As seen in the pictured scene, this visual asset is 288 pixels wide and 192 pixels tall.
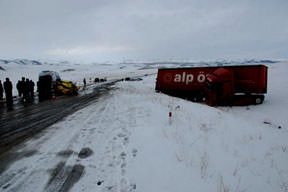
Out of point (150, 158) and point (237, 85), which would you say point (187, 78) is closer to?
point (237, 85)

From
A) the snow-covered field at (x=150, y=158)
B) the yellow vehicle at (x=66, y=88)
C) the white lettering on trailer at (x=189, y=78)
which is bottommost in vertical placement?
the snow-covered field at (x=150, y=158)

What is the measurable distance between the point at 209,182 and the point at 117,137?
9.42 feet

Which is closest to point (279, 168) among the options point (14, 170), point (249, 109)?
point (14, 170)

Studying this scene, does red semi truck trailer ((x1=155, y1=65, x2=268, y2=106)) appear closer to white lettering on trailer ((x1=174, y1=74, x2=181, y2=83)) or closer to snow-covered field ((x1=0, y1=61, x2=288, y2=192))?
white lettering on trailer ((x1=174, y1=74, x2=181, y2=83))

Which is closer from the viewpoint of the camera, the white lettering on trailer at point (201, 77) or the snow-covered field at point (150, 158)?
the snow-covered field at point (150, 158)

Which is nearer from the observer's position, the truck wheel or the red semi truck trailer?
the red semi truck trailer

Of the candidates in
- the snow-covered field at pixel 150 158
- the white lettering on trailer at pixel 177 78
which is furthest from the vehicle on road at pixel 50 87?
the white lettering on trailer at pixel 177 78

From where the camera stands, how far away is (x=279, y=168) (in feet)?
12.8

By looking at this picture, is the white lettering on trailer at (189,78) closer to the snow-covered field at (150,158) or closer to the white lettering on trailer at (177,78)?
the white lettering on trailer at (177,78)

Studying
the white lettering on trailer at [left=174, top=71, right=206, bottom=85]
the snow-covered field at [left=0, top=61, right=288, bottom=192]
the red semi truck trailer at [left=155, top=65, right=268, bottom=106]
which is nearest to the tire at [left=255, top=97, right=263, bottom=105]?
the red semi truck trailer at [left=155, top=65, right=268, bottom=106]

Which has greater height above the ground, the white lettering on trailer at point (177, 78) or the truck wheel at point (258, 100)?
the white lettering on trailer at point (177, 78)

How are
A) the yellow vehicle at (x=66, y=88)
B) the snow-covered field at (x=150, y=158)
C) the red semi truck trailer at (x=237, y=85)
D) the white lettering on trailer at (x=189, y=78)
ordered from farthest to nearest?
the yellow vehicle at (x=66, y=88)
the white lettering on trailer at (x=189, y=78)
the red semi truck trailer at (x=237, y=85)
the snow-covered field at (x=150, y=158)

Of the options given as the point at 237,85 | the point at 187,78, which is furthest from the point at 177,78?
the point at 237,85

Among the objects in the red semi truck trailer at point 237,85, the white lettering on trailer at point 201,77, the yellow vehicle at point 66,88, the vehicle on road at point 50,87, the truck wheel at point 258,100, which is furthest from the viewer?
the yellow vehicle at point 66,88
